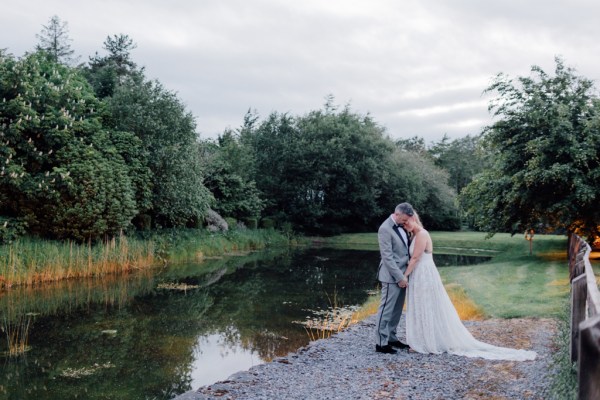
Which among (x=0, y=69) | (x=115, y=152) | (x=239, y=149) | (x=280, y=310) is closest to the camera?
(x=280, y=310)

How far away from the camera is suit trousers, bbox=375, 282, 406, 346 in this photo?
28.8 feet

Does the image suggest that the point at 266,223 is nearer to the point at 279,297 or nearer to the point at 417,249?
the point at 279,297

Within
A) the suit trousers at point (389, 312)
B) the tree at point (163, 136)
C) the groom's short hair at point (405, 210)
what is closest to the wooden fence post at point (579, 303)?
the groom's short hair at point (405, 210)

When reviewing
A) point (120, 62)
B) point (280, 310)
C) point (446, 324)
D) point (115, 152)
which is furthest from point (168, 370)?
point (120, 62)

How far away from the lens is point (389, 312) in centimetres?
877

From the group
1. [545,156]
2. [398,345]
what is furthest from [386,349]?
[545,156]

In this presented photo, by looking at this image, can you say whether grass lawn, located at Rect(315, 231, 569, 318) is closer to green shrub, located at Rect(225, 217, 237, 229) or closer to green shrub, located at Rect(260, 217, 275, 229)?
green shrub, located at Rect(225, 217, 237, 229)

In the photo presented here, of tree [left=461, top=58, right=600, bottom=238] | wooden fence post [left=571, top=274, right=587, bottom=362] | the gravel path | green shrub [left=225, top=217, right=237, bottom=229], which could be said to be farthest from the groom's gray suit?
green shrub [left=225, top=217, right=237, bottom=229]

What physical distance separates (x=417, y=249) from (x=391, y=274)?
0.58m

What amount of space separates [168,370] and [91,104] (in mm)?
16173

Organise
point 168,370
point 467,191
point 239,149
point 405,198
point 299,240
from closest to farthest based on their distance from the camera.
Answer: point 168,370 → point 467,191 → point 239,149 → point 299,240 → point 405,198

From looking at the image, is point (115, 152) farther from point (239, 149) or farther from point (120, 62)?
point (120, 62)

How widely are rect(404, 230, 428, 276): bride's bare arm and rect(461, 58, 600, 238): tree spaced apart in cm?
1174

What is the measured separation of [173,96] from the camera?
82.4 ft
